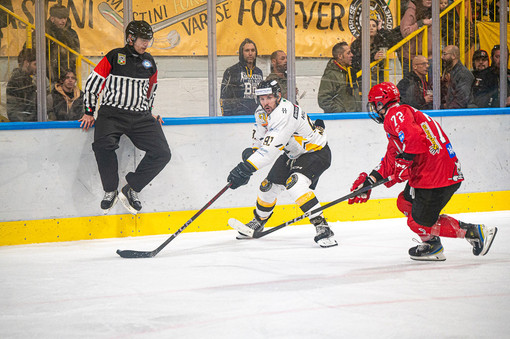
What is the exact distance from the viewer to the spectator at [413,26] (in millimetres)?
5789

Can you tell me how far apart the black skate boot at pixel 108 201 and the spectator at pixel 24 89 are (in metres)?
0.82

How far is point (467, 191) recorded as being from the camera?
5.48m

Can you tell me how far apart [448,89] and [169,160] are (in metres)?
2.59

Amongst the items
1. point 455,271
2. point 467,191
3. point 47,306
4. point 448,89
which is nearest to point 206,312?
point 47,306

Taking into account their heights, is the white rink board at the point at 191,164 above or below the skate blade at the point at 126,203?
above

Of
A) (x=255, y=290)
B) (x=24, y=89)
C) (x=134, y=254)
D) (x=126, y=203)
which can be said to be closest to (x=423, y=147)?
(x=255, y=290)

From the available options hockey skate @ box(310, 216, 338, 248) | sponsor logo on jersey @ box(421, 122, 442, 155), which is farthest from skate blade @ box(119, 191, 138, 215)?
sponsor logo on jersey @ box(421, 122, 442, 155)

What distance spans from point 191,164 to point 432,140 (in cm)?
198

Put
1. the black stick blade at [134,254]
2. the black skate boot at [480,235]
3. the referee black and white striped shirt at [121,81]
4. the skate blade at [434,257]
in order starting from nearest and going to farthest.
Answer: the black skate boot at [480,235] → the skate blade at [434,257] → the black stick blade at [134,254] → the referee black and white striped shirt at [121,81]

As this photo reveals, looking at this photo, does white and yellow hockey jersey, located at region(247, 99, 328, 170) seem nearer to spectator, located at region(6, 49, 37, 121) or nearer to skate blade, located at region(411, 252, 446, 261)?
skate blade, located at region(411, 252, 446, 261)

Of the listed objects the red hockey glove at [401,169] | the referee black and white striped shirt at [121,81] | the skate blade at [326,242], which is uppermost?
the referee black and white striped shirt at [121,81]

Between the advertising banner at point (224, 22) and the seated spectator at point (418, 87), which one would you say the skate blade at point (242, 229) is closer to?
the advertising banner at point (224, 22)

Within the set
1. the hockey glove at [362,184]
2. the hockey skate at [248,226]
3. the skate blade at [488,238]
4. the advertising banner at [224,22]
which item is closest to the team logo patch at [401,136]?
the hockey glove at [362,184]

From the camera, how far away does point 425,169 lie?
341 cm
